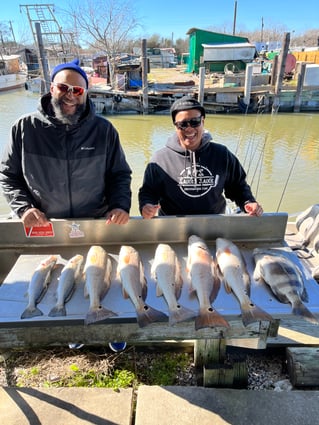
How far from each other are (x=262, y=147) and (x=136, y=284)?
1040 centimetres

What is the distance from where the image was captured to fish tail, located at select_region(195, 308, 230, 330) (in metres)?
1.56

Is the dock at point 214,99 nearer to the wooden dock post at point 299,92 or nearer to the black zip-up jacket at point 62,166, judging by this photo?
the wooden dock post at point 299,92

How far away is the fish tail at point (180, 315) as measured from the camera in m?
1.60

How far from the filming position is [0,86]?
31.7m

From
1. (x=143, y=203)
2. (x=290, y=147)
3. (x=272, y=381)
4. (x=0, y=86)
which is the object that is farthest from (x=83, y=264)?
(x=0, y=86)

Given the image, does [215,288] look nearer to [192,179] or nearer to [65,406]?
[192,179]

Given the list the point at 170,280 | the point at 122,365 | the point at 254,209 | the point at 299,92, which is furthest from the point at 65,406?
the point at 299,92

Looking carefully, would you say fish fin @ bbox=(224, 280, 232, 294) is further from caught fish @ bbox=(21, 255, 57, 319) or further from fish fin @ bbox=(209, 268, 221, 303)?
caught fish @ bbox=(21, 255, 57, 319)

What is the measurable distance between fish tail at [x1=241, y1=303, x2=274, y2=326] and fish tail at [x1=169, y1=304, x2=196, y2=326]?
0.26 m

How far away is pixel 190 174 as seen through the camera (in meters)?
2.76

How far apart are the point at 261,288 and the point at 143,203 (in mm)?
1183

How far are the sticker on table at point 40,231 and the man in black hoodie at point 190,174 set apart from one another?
0.79 meters

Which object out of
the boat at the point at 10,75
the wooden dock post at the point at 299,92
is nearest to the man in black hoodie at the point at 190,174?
the wooden dock post at the point at 299,92

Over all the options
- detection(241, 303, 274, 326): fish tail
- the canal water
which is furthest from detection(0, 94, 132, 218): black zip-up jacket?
the canal water
